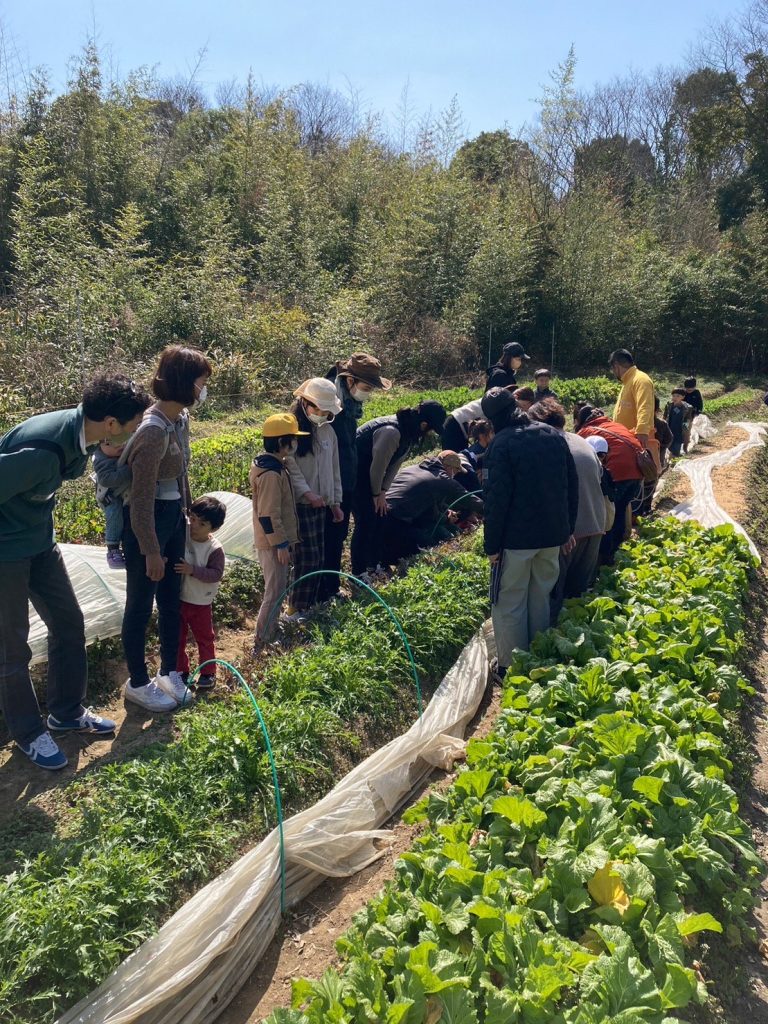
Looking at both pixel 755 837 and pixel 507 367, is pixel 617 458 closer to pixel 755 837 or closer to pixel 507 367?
pixel 507 367

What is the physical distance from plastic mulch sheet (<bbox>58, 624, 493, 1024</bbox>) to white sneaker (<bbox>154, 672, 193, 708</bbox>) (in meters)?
0.90

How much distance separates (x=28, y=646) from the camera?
11.5 feet

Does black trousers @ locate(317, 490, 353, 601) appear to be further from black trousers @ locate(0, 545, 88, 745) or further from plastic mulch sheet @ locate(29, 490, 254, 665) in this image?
black trousers @ locate(0, 545, 88, 745)

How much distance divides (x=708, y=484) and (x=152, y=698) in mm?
7187

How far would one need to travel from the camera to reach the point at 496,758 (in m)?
3.23

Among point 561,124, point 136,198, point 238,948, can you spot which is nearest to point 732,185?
point 561,124

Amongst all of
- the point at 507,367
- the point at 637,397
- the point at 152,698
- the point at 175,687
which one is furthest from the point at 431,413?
the point at 152,698

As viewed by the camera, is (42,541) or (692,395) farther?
(692,395)

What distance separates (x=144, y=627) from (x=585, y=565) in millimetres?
3116

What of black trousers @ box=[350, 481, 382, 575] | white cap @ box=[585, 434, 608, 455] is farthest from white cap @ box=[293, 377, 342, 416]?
white cap @ box=[585, 434, 608, 455]

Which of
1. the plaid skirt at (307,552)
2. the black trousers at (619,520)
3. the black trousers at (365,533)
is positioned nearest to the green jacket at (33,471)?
the plaid skirt at (307,552)

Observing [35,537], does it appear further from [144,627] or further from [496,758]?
[496,758]

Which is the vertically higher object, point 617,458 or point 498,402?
point 498,402

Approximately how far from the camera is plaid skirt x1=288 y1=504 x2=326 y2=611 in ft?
15.9
